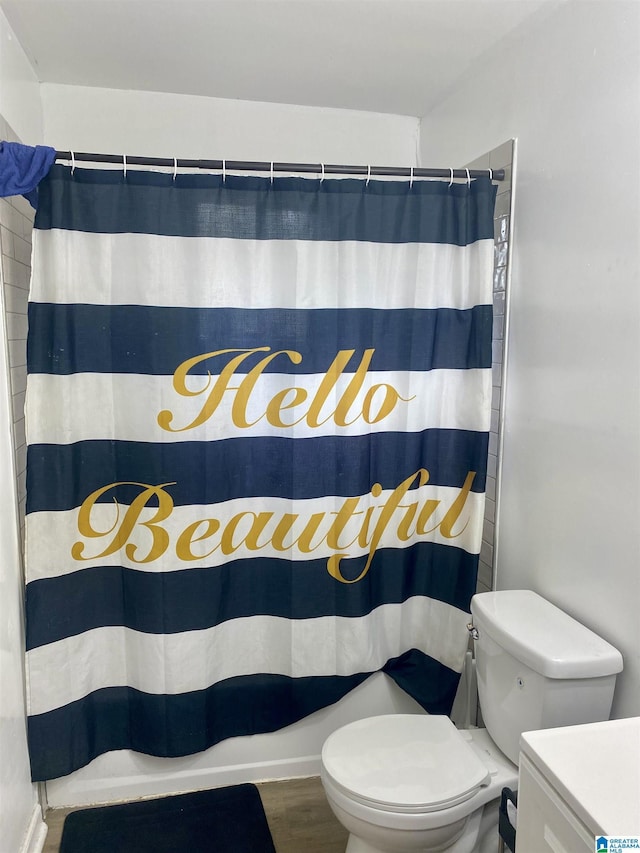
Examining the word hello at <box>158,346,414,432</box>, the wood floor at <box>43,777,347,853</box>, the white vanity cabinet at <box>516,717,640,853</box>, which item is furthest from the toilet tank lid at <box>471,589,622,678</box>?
the wood floor at <box>43,777,347,853</box>

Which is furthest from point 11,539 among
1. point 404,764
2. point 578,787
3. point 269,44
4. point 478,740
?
point 269,44

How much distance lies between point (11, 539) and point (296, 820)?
122cm

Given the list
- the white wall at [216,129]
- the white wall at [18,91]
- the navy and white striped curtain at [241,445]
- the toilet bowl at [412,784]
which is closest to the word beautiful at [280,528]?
the navy and white striped curtain at [241,445]

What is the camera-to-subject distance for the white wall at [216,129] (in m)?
2.23

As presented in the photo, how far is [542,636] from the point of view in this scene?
152cm

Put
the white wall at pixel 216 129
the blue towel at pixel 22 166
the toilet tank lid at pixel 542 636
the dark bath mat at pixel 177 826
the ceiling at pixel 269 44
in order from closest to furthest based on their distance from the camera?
the toilet tank lid at pixel 542 636
the blue towel at pixel 22 166
the ceiling at pixel 269 44
the dark bath mat at pixel 177 826
the white wall at pixel 216 129

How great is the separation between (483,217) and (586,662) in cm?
127

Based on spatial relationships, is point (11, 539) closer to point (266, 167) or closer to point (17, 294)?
point (17, 294)

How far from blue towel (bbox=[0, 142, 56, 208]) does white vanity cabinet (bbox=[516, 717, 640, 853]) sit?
1.70 metres

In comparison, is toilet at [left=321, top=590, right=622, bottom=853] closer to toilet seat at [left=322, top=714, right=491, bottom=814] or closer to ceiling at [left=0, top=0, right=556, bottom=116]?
toilet seat at [left=322, top=714, right=491, bottom=814]

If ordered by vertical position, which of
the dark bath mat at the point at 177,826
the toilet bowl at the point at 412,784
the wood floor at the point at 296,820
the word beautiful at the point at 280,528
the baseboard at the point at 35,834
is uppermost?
the word beautiful at the point at 280,528

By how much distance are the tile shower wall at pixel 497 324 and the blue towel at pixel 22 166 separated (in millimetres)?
1282

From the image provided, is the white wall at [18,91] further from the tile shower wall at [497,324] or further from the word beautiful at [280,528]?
the tile shower wall at [497,324]

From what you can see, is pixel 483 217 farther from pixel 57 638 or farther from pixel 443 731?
pixel 57 638
